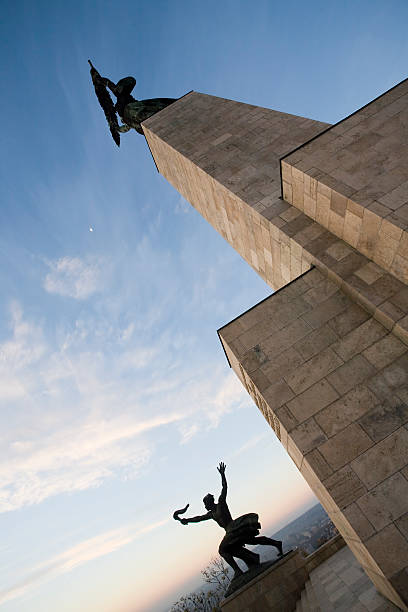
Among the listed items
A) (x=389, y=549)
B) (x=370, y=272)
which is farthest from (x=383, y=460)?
(x=370, y=272)

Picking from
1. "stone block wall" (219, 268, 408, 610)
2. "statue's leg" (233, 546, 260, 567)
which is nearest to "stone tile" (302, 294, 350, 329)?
"stone block wall" (219, 268, 408, 610)

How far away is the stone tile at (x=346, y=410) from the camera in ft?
18.2

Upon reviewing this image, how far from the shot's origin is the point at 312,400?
19.5 feet

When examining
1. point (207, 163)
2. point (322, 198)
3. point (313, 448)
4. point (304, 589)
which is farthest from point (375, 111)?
point (304, 589)

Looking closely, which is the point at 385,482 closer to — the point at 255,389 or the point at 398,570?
the point at 398,570

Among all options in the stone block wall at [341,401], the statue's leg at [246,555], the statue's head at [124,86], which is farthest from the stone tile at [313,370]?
the statue's head at [124,86]

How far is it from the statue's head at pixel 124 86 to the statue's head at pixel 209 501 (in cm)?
2651

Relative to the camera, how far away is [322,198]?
297 inches

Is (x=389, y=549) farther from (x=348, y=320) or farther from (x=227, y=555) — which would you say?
(x=227, y=555)

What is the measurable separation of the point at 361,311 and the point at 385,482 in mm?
3285

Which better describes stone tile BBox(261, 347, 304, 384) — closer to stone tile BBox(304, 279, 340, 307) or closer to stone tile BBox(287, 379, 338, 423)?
stone tile BBox(287, 379, 338, 423)

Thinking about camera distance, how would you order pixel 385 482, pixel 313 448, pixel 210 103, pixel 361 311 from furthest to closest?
1. pixel 210 103
2. pixel 361 311
3. pixel 313 448
4. pixel 385 482

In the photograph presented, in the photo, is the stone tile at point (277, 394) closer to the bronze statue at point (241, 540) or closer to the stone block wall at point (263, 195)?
the stone block wall at point (263, 195)

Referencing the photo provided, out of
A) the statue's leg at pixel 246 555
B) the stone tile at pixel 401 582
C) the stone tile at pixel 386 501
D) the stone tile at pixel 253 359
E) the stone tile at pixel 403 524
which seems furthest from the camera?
the statue's leg at pixel 246 555
